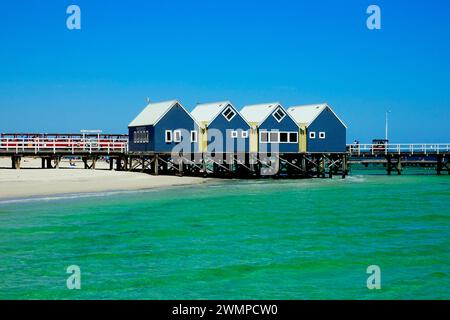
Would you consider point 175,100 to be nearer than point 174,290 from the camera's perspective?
No

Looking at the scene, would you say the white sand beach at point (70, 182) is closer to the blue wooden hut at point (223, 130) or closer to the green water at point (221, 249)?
the blue wooden hut at point (223, 130)

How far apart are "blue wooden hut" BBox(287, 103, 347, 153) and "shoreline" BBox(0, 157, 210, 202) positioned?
10.8m

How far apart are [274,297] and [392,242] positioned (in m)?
7.51

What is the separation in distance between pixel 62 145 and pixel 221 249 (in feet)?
113

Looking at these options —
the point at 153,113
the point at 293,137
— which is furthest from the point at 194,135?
the point at 293,137

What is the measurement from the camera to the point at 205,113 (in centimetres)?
5259

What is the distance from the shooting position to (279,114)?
52.8 meters

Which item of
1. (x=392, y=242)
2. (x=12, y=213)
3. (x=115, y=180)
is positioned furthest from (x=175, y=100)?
(x=392, y=242)

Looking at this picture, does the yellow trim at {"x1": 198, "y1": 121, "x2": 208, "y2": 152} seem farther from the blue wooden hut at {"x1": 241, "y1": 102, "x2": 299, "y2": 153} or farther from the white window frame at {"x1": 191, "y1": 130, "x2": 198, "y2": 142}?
the blue wooden hut at {"x1": 241, "y1": 102, "x2": 299, "y2": 153}

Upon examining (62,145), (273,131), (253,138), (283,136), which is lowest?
(62,145)

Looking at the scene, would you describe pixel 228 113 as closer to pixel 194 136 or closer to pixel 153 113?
pixel 194 136

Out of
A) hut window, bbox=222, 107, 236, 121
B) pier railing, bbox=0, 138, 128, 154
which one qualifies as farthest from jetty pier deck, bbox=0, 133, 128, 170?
hut window, bbox=222, 107, 236, 121

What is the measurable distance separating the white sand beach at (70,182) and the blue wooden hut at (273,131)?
676 centimetres
